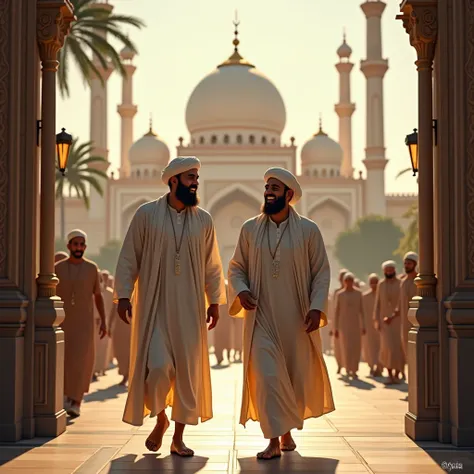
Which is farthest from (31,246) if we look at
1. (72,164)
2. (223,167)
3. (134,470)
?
(223,167)

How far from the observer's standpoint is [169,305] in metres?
5.83

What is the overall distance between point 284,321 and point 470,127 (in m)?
1.74

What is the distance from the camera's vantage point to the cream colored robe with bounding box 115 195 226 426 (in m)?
5.69

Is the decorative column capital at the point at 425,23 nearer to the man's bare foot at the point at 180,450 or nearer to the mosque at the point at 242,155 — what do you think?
the man's bare foot at the point at 180,450

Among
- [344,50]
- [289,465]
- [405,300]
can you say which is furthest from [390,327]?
[344,50]

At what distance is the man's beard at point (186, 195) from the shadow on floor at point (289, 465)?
61.2 inches

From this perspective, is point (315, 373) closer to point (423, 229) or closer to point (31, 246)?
point (423, 229)

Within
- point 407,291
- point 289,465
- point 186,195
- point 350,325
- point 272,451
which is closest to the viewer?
point 289,465

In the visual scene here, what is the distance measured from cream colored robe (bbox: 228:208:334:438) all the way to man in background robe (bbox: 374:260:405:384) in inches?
232

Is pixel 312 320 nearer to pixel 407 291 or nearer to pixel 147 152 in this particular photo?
pixel 407 291

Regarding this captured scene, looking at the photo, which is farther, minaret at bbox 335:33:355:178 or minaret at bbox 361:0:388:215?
minaret at bbox 335:33:355:178

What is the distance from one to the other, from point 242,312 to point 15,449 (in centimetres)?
161

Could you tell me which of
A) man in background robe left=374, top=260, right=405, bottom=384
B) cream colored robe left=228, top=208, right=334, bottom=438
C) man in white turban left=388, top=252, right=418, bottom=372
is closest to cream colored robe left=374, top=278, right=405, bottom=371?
man in background robe left=374, top=260, right=405, bottom=384

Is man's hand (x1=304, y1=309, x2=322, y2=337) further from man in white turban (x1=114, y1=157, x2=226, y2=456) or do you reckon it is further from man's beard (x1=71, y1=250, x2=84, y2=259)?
man's beard (x1=71, y1=250, x2=84, y2=259)
